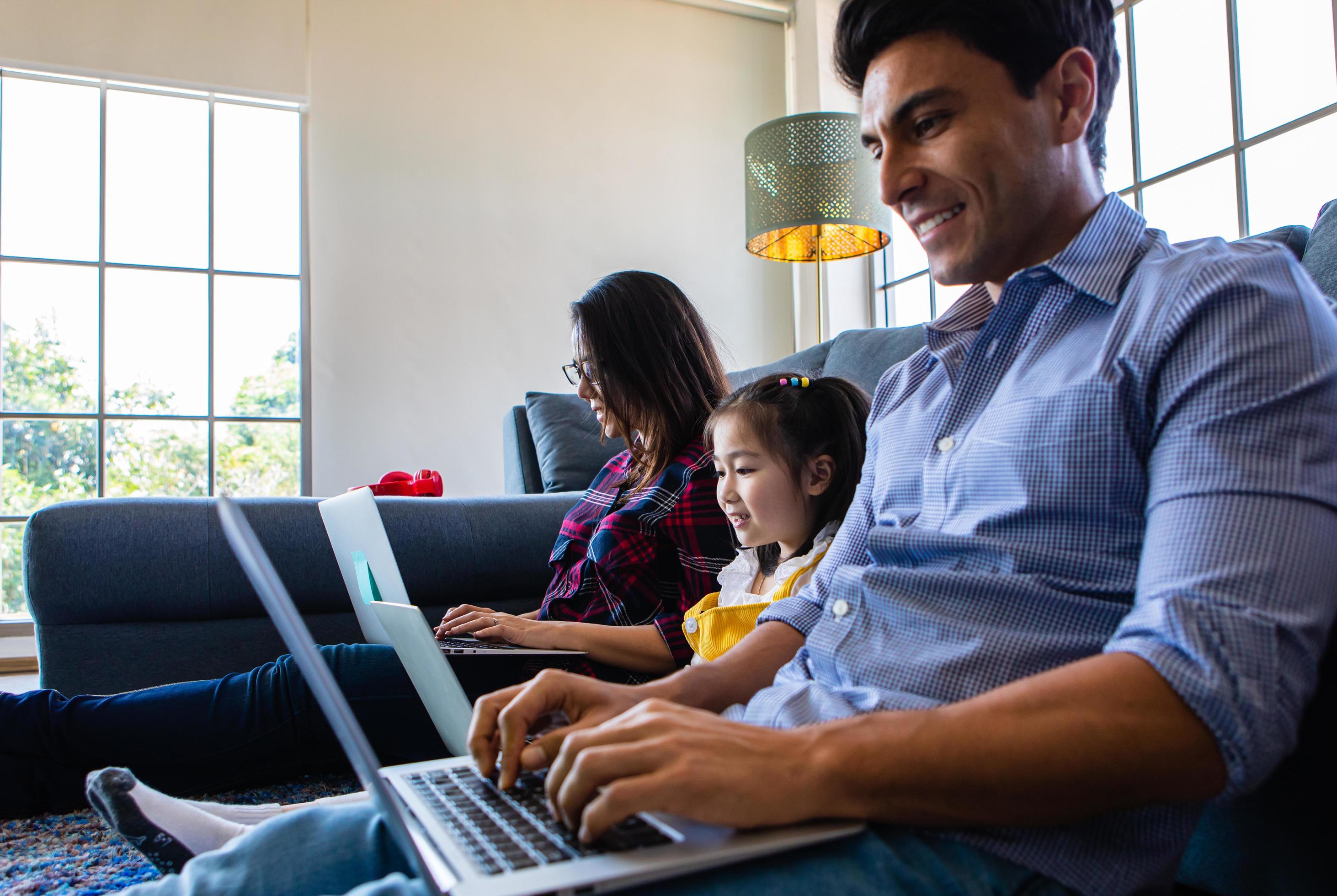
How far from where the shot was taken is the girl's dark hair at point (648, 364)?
1467 millimetres

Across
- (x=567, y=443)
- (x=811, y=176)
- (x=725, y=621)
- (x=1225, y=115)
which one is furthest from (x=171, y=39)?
(x=1225, y=115)

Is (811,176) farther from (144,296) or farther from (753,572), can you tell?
(144,296)

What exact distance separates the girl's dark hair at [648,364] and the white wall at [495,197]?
2274mm

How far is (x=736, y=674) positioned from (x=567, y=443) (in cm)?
167

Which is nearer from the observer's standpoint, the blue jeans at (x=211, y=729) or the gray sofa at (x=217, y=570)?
the blue jeans at (x=211, y=729)

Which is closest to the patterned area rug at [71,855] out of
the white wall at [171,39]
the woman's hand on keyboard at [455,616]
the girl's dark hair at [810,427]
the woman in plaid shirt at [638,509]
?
the woman's hand on keyboard at [455,616]

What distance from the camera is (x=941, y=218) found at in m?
0.81

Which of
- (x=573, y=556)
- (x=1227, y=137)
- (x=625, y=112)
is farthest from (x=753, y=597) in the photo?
(x=625, y=112)

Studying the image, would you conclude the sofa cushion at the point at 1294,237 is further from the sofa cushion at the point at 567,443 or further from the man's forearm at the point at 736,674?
the sofa cushion at the point at 567,443

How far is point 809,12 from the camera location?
4047 millimetres

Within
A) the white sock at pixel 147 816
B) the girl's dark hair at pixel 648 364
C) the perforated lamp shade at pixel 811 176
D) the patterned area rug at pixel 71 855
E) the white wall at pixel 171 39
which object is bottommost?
the patterned area rug at pixel 71 855

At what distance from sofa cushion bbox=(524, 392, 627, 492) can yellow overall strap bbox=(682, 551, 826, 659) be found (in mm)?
1141

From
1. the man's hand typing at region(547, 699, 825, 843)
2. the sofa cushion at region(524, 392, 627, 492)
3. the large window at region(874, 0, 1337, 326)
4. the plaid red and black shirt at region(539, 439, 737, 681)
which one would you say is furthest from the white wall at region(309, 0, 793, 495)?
the man's hand typing at region(547, 699, 825, 843)

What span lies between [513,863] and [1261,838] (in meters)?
0.47
